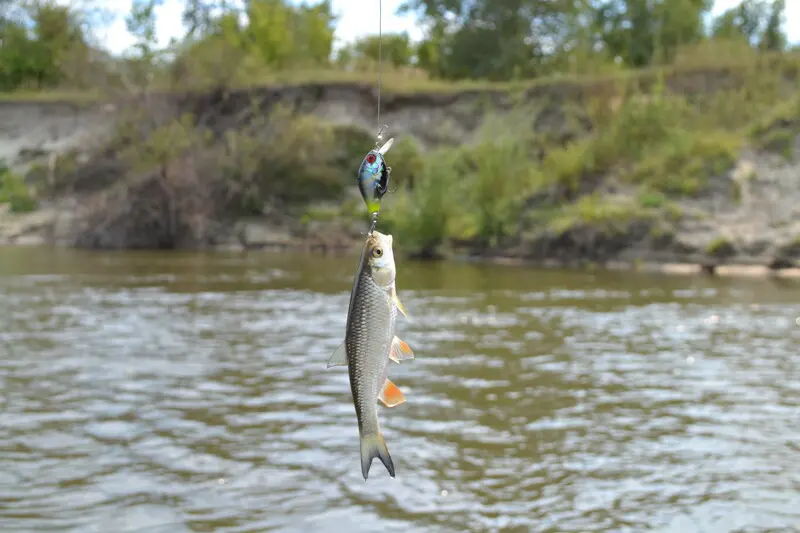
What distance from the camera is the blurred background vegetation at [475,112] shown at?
3484 cm

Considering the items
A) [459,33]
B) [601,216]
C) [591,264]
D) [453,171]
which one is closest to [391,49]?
[459,33]

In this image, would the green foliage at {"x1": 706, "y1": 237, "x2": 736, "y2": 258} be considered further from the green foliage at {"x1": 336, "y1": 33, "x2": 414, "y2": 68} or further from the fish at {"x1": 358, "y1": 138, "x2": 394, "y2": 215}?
the green foliage at {"x1": 336, "y1": 33, "x2": 414, "y2": 68}

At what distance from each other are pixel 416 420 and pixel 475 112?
127ft

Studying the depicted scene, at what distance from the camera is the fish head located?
3.72 meters

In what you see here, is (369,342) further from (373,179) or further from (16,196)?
(16,196)

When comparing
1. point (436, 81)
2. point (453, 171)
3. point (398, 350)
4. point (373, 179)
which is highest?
point (436, 81)

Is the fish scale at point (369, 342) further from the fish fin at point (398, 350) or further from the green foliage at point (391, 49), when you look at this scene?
the green foliage at point (391, 49)

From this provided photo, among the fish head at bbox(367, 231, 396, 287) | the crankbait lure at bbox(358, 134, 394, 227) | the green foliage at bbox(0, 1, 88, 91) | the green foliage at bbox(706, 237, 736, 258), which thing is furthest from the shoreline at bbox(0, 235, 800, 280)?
the fish head at bbox(367, 231, 396, 287)

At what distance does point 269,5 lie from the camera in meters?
56.8

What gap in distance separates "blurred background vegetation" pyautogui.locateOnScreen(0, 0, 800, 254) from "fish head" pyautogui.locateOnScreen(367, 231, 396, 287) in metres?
29.4

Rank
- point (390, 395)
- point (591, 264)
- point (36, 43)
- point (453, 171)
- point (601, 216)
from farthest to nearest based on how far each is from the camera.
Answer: point (36, 43)
point (453, 171)
point (601, 216)
point (591, 264)
point (390, 395)

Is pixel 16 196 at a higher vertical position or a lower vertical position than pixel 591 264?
higher

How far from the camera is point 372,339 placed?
3977mm

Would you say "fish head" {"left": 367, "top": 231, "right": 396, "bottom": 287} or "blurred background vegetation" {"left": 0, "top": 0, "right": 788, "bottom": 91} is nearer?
"fish head" {"left": 367, "top": 231, "right": 396, "bottom": 287}
